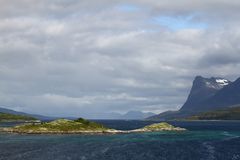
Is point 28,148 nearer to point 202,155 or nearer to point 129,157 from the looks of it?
point 129,157

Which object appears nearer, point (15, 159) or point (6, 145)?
point (15, 159)

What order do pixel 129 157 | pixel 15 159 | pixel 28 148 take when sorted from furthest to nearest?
pixel 28 148, pixel 129 157, pixel 15 159

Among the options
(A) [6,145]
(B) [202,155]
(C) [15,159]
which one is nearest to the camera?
(C) [15,159]

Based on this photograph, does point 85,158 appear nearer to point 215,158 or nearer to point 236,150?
point 215,158

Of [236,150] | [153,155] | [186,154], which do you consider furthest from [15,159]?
[236,150]

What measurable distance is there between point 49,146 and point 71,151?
16.5 m

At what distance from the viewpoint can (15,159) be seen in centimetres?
10494

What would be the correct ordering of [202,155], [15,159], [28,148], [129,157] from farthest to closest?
[28,148]
[202,155]
[129,157]
[15,159]

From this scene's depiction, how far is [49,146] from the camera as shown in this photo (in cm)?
13938

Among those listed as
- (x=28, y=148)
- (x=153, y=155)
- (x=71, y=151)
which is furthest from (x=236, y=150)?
(x=28, y=148)

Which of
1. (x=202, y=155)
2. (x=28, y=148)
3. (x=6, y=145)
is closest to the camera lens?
(x=202, y=155)

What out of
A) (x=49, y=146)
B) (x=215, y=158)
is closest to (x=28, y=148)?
(x=49, y=146)

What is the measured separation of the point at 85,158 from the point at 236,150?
54.6 meters

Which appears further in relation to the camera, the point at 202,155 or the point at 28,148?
the point at 28,148
